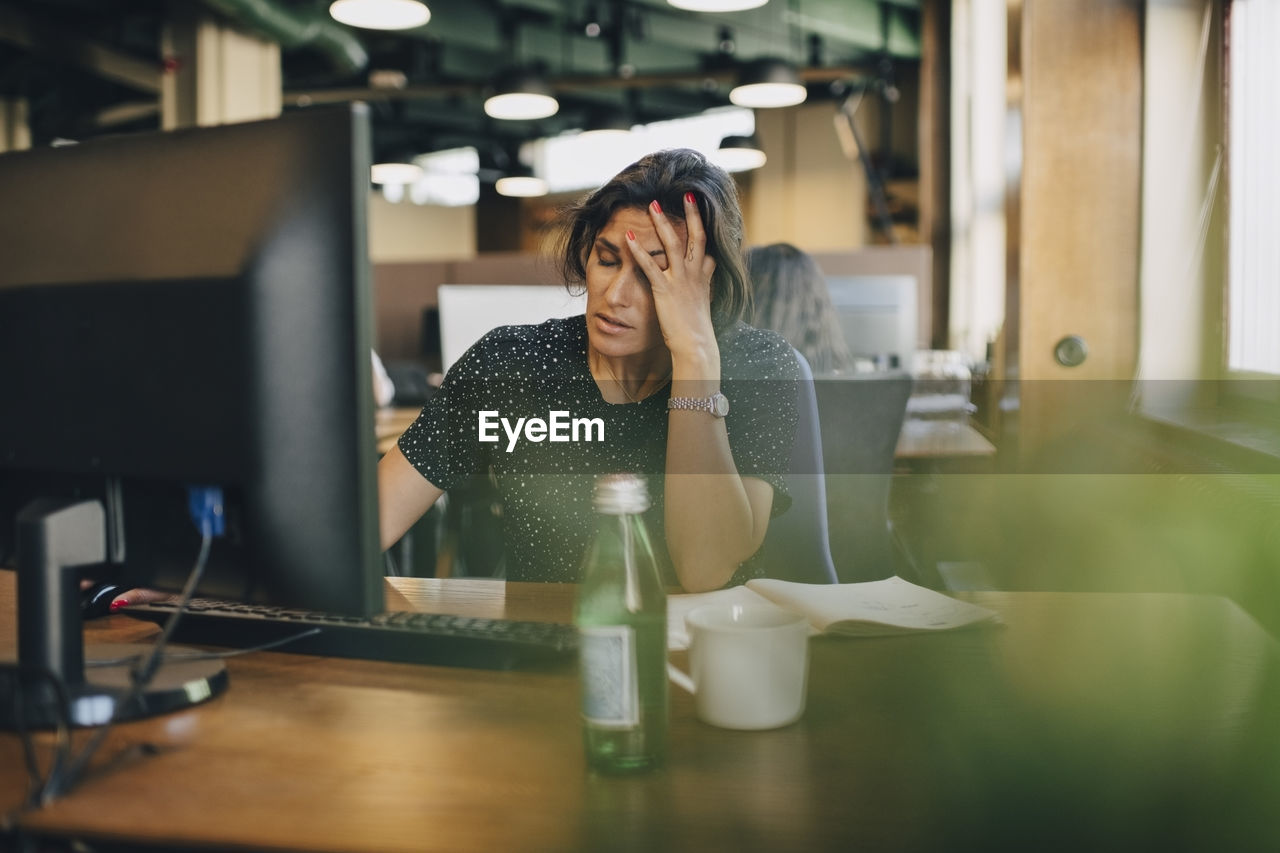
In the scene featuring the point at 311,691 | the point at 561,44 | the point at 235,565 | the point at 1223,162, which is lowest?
the point at 311,691

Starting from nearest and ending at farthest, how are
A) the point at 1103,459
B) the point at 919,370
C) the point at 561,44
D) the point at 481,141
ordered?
the point at 1103,459
the point at 919,370
the point at 561,44
the point at 481,141

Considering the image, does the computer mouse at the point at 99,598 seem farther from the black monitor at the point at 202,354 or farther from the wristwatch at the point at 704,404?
the wristwatch at the point at 704,404

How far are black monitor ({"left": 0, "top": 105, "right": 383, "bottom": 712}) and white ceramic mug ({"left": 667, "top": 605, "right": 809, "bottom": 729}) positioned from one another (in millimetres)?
248

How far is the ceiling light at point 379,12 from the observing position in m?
3.80

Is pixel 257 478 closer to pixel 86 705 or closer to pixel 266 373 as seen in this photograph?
pixel 266 373

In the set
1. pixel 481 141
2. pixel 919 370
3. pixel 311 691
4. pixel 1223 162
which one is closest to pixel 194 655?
pixel 311 691

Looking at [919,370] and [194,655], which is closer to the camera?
[194,655]

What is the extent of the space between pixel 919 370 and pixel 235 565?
10.5 feet

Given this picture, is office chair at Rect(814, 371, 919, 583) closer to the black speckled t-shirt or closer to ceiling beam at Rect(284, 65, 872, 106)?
the black speckled t-shirt

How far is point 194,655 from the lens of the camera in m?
0.94

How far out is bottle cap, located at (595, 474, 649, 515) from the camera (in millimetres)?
718

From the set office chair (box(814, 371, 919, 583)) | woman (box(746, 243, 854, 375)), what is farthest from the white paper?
woman (box(746, 243, 854, 375))

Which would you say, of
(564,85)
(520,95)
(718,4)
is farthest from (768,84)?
(564,85)

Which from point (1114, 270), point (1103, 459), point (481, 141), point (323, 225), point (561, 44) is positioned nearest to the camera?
point (323, 225)
